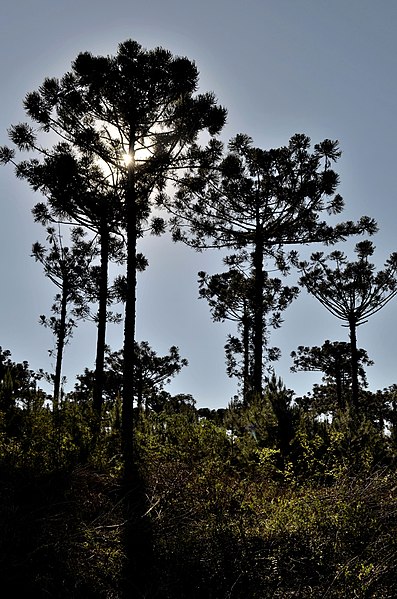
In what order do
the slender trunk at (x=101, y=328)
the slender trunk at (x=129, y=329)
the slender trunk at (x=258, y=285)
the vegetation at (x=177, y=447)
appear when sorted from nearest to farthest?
the vegetation at (x=177, y=447) → the slender trunk at (x=129, y=329) → the slender trunk at (x=101, y=328) → the slender trunk at (x=258, y=285)

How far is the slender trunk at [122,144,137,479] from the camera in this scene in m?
10.3

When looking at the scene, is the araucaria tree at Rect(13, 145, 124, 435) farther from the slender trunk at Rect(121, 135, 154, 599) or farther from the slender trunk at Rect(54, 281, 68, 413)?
the slender trunk at Rect(54, 281, 68, 413)

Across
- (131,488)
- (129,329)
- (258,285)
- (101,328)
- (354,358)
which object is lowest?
(131,488)

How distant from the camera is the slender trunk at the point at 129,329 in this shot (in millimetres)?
10323

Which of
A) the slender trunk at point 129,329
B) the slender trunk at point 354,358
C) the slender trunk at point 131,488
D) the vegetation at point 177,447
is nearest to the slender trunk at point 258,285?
the vegetation at point 177,447

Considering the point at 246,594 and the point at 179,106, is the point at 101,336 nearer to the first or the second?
the point at 179,106

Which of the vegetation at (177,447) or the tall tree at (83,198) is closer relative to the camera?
the vegetation at (177,447)

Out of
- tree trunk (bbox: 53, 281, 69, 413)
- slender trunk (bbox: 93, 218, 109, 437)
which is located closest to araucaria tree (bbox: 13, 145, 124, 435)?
slender trunk (bbox: 93, 218, 109, 437)

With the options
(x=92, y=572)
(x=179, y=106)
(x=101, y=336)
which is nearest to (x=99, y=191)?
(x=179, y=106)

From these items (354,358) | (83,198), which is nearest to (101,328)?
(83,198)

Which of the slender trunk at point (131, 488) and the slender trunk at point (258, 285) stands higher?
the slender trunk at point (258, 285)

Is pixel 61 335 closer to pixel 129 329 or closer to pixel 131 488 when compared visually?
pixel 129 329

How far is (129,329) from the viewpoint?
11484mm

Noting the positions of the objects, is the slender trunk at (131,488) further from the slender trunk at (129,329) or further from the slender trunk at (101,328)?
the slender trunk at (101,328)
